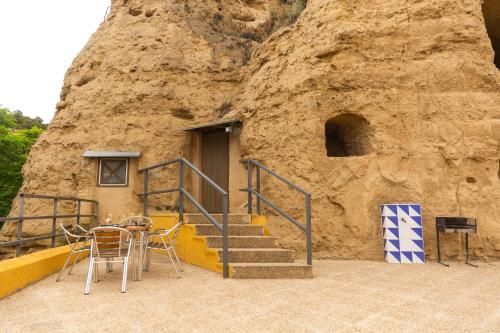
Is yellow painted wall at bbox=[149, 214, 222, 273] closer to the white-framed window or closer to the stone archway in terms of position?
the white-framed window

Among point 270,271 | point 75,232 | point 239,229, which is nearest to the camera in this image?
point 270,271

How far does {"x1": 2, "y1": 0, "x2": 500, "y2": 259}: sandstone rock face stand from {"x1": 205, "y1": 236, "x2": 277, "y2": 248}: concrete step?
1.79 meters

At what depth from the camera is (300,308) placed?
3.17 metres

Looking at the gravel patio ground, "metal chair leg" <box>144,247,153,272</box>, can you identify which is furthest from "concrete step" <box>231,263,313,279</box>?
"metal chair leg" <box>144,247,153,272</box>

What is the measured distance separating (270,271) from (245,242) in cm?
89

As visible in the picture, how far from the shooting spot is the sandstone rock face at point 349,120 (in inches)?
263

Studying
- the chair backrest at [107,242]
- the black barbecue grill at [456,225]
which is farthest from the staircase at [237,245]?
the black barbecue grill at [456,225]

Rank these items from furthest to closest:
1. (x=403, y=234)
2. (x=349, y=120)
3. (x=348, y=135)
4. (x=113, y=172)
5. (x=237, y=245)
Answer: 1. (x=113, y=172)
2. (x=348, y=135)
3. (x=349, y=120)
4. (x=403, y=234)
5. (x=237, y=245)

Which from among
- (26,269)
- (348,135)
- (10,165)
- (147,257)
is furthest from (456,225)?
(10,165)

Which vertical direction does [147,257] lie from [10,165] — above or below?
below

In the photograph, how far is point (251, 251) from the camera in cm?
500

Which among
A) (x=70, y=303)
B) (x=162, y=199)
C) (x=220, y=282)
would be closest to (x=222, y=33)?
(x=162, y=199)

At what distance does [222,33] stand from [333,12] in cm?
444

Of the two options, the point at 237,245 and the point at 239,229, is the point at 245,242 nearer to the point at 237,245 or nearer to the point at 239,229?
the point at 237,245
